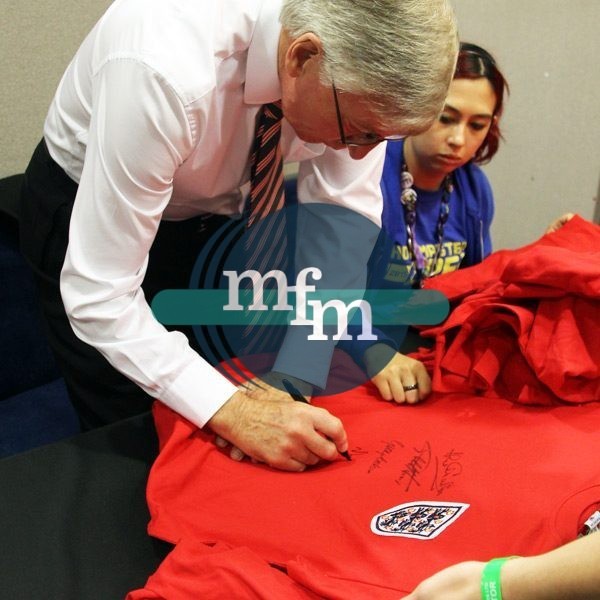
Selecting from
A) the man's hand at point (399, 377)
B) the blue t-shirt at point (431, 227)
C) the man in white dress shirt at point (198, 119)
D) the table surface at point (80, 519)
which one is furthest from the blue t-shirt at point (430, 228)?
the table surface at point (80, 519)

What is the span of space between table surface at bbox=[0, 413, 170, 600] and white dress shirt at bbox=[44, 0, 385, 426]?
4.8 inches

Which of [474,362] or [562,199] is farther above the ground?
[474,362]

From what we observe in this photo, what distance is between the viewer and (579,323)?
3.13 ft

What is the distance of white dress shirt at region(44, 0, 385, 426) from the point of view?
804 mm

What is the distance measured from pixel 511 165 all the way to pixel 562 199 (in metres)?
0.27

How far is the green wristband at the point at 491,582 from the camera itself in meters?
0.56

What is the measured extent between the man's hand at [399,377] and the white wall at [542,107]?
129cm

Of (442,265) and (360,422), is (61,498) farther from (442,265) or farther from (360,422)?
(442,265)

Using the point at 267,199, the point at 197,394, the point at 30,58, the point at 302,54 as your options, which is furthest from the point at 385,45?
the point at 30,58

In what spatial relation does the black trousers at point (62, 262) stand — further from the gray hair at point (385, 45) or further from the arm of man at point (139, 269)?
the gray hair at point (385, 45)

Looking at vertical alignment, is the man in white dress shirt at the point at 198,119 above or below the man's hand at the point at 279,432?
above

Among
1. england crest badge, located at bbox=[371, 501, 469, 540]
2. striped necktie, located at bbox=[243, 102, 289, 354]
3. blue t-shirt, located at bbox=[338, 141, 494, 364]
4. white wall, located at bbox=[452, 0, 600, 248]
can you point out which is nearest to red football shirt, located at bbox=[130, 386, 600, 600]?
england crest badge, located at bbox=[371, 501, 469, 540]

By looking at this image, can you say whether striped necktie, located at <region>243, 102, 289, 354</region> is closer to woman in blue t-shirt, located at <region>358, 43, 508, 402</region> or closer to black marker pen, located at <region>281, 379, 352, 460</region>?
black marker pen, located at <region>281, 379, 352, 460</region>

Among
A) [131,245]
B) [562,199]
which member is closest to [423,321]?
[131,245]
